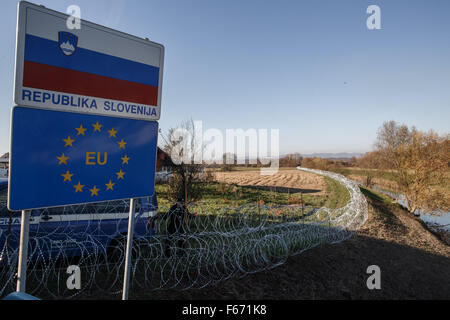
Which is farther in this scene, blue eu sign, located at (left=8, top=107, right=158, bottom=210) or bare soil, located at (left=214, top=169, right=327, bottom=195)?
bare soil, located at (left=214, top=169, right=327, bottom=195)

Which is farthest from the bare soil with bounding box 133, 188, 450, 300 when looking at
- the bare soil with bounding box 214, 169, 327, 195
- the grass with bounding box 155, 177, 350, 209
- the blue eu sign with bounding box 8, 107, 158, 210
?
the bare soil with bounding box 214, 169, 327, 195

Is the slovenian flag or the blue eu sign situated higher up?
the slovenian flag

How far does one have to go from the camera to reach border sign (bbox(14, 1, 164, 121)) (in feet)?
5.41

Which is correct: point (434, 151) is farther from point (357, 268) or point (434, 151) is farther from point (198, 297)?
point (198, 297)

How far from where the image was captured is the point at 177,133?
7473 mm

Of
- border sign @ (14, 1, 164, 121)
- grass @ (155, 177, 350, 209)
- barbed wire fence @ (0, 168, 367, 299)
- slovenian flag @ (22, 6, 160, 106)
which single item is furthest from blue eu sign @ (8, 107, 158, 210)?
grass @ (155, 177, 350, 209)

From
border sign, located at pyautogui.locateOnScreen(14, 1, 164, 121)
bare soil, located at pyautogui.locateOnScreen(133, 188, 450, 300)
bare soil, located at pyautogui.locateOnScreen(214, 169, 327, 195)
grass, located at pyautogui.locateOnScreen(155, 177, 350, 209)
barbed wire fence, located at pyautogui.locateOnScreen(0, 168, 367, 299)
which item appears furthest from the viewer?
bare soil, located at pyautogui.locateOnScreen(214, 169, 327, 195)

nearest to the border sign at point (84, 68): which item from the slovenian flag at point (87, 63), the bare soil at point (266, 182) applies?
the slovenian flag at point (87, 63)

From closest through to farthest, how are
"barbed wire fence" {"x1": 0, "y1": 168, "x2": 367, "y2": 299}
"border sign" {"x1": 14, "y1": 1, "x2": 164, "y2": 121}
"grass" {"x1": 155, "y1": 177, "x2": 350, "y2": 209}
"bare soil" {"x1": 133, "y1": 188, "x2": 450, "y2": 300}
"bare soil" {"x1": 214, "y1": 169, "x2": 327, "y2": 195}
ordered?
1. "border sign" {"x1": 14, "y1": 1, "x2": 164, "y2": 121}
2. "barbed wire fence" {"x1": 0, "y1": 168, "x2": 367, "y2": 299}
3. "bare soil" {"x1": 133, "y1": 188, "x2": 450, "y2": 300}
4. "grass" {"x1": 155, "y1": 177, "x2": 350, "y2": 209}
5. "bare soil" {"x1": 214, "y1": 169, "x2": 327, "y2": 195}

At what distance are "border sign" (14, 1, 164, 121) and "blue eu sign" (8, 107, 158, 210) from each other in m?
0.09

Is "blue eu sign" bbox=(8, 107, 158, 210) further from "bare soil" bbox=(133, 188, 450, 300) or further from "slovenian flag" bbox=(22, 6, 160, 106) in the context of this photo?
"bare soil" bbox=(133, 188, 450, 300)

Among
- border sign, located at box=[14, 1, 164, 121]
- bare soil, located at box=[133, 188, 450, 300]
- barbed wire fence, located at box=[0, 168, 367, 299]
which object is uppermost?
border sign, located at box=[14, 1, 164, 121]

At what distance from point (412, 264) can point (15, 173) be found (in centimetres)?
844
